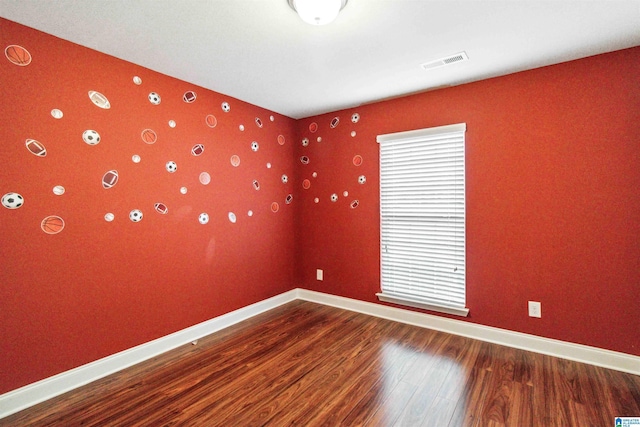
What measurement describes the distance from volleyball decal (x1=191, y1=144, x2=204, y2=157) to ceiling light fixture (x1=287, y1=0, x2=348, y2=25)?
5.59ft

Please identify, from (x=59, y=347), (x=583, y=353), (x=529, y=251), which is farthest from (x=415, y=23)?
(x=59, y=347)

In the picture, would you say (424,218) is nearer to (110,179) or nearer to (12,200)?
(110,179)

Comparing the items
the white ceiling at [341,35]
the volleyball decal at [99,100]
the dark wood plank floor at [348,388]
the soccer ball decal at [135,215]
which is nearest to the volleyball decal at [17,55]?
the white ceiling at [341,35]

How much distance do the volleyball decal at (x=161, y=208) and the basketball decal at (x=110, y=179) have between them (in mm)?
367

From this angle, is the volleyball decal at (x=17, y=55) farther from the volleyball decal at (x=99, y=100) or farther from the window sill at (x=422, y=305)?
the window sill at (x=422, y=305)

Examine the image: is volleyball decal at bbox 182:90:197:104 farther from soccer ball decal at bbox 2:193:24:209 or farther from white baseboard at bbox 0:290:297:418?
white baseboard at bbox 0:290:297:418

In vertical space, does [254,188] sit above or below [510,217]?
above

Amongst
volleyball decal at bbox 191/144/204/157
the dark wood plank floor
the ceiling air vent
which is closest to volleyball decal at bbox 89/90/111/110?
volleyball decal at bbox 191/144/204/157

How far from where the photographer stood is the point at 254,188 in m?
3.54

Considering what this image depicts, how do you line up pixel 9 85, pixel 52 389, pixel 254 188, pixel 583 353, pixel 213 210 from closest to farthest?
pixel 9 85
pixel 52 389
pixel 583 353
pixel 213 210
pixel 254 188

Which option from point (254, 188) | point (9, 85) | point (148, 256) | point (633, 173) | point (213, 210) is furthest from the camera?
point (254, 188)

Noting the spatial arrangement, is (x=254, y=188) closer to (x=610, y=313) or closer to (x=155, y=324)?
(x=155, y=324)

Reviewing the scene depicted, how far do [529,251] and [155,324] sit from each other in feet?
11.0

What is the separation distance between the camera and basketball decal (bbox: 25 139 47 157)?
6.43 ft
